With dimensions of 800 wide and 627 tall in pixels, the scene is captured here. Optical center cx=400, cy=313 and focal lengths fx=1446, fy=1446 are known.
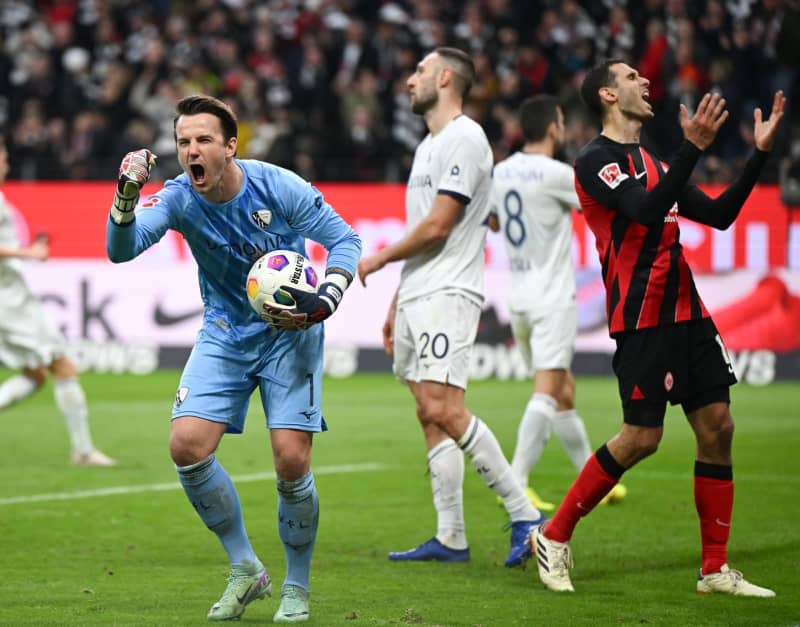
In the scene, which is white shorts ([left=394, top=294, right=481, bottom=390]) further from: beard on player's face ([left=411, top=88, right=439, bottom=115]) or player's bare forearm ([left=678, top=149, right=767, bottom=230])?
player's bare forearm ([left=678, top=149, right=767, bottom=230])

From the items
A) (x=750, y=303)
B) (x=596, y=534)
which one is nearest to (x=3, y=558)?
(x=596, y=534)

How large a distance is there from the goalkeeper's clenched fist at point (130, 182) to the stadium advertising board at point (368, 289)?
11.8m

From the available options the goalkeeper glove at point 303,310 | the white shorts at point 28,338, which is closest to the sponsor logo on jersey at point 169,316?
the white shorts at point 28,338

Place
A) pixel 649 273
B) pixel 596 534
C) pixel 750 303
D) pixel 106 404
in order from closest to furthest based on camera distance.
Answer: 1. pixel 649 273
2. pixel 596 534
3. pixel 106 404
4. pixel 750 303

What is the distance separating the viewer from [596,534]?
8.10 m

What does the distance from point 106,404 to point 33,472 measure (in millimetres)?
4592

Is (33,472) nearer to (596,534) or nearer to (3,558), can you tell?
(3,558)

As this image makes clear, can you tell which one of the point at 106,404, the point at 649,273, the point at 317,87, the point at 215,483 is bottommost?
the point at 106,404

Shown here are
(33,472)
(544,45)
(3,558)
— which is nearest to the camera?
(3,558)

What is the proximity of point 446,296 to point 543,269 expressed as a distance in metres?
1.97

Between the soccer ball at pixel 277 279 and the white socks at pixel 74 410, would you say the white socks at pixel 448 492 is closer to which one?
the soccer ball at pixel 277 279

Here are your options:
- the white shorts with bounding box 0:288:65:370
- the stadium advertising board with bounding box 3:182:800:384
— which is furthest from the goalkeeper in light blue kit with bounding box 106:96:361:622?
the stadium advertising board with bounding box 3:182:800:384

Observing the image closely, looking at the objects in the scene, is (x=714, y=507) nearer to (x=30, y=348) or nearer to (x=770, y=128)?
(x=770, y=128)

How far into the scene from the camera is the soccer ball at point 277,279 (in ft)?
18.4
